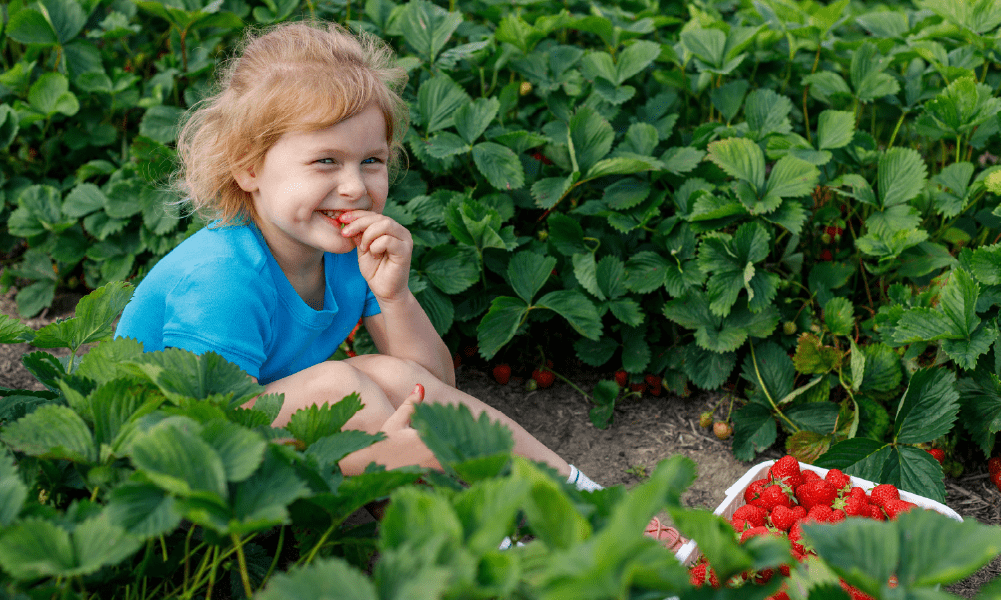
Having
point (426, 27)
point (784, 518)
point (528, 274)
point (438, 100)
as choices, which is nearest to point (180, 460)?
point (784, 518)

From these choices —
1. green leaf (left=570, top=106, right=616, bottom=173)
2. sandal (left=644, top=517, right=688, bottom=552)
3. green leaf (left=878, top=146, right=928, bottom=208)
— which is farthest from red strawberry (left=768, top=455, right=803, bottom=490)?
green leaf (left=570, top=106, right=616, bottom=173)

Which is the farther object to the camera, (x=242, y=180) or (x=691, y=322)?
(x=691, y=322)

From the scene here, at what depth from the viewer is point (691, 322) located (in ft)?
6.93

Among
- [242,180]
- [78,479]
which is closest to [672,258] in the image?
[242,180]

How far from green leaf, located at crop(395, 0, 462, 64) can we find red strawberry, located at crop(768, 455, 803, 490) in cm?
147

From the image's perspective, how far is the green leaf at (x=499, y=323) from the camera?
6.71 feet

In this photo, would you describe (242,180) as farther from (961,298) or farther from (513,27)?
(961,298)

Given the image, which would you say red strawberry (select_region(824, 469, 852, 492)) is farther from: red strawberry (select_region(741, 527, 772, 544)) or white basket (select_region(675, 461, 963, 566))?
red strawberry (select_region(741, 527, 772, 544))

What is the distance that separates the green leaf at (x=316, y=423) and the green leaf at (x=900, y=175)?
168cm

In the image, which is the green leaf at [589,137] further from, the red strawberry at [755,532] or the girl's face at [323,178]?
the red strawberry at [755,532]

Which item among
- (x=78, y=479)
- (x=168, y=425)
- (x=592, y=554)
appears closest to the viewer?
(x=592, y=554)

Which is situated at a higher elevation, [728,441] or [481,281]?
[481,281]

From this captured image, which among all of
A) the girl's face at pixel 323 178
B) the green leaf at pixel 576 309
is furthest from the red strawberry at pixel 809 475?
the girl's face at pixel 323 178

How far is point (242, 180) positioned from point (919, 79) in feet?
6.44
